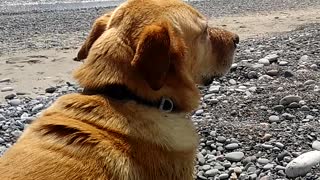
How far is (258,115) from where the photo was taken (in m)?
7.47

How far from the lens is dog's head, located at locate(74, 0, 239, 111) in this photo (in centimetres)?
407

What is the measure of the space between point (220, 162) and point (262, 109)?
4.59 feet

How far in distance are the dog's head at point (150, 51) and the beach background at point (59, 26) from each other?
10.3 ft

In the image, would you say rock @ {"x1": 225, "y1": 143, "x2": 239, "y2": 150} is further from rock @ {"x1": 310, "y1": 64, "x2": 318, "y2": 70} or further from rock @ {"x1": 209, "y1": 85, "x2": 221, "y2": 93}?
rock @ {"x1": 310, "y1": 64, "x2": 318, "y2": 70}

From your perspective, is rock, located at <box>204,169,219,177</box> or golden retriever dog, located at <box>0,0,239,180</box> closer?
golden retriever dog, located at <box>0,0,239,180</box>

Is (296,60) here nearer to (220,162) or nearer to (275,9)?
(220,162)

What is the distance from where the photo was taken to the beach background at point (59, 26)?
463 inches

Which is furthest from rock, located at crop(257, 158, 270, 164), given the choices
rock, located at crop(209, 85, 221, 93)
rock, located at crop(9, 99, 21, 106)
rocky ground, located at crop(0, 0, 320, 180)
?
rock, located at crop(9, 99, 21, 106)

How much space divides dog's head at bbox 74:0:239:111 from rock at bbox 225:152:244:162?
5.58 ft

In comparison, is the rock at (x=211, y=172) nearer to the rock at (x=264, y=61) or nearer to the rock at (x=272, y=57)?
the rock at (x=264, y=61)

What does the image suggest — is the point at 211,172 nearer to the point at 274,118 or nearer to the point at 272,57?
the point at 274,118

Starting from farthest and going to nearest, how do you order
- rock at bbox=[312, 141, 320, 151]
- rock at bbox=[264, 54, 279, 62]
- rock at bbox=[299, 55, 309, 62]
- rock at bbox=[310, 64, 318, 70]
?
rock at bbox=[264, 54, 279, 62]
rock at bbox=[299, 55, 309, 62]
rock at bbox=[310, 64, 318, 70]
rock at bbox=[312, 141, 320, 151]

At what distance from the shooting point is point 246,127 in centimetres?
709

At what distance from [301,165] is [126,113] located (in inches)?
95.9
